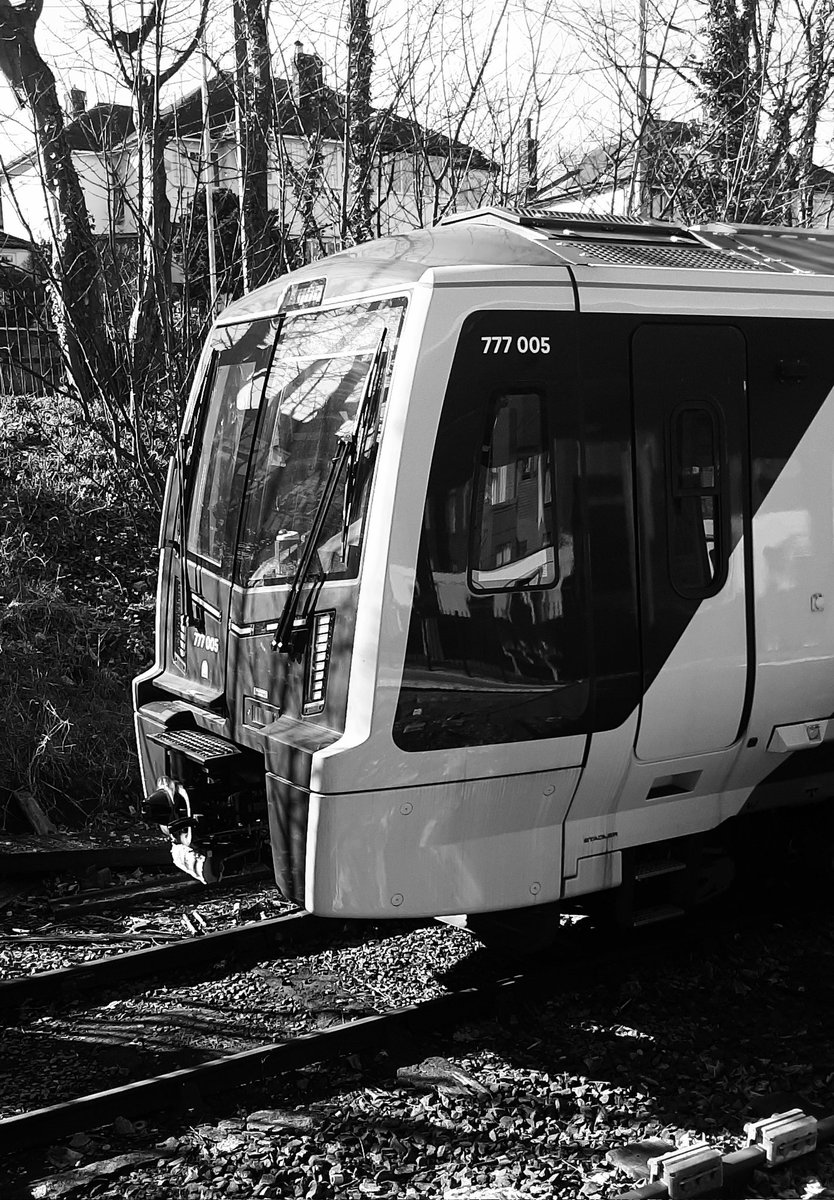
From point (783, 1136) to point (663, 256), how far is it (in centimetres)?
335

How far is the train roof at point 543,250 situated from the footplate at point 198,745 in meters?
1.92

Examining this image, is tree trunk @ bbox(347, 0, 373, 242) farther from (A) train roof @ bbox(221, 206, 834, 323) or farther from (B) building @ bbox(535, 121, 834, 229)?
(A) train roof @ bbox(221, 206, 834, 323)

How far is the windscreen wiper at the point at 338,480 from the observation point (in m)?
4.42

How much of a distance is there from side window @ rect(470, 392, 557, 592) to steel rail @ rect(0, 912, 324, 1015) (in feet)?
7.86

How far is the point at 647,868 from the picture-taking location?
5.14m

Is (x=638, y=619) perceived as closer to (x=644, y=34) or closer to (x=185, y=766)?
(x=185, y=766)

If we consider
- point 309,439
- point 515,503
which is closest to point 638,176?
point 309,439

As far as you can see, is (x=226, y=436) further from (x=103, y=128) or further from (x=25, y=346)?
(x=25, y=346)

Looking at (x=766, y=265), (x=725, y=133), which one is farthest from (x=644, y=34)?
(x=766, y=265)

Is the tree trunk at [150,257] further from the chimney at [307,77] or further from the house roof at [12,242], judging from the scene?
the house roof at [12,242]

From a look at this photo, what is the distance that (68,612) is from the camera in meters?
9.30

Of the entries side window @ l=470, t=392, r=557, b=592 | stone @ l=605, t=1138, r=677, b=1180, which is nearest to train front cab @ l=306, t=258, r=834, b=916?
side window @ l=470, t=392, r=557, b=592

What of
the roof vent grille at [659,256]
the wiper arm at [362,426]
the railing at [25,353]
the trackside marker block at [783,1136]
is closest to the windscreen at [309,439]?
the wiper arm at [362,426]

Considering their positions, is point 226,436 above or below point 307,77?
below
